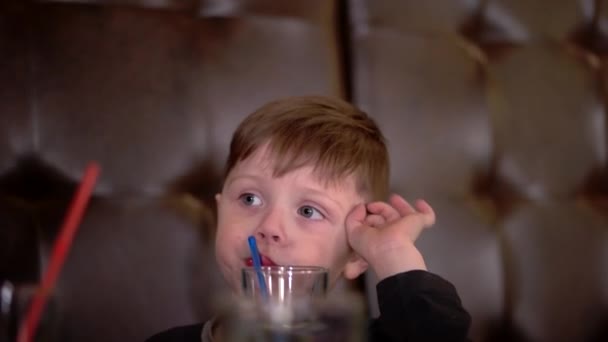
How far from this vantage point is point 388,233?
3.38ft

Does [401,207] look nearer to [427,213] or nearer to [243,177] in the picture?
[427,213]

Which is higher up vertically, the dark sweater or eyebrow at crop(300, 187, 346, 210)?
eyebrow at crop(300, 187, 346, 210)

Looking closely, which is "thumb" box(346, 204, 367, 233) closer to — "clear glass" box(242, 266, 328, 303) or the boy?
the boy

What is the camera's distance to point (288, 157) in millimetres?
1047

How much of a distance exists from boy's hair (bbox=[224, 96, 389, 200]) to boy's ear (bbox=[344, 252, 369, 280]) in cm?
8

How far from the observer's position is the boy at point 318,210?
1.00 metres

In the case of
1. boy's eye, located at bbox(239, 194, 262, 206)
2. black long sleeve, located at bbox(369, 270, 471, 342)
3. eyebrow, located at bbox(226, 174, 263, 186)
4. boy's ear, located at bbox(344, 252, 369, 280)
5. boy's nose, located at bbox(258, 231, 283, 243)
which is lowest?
boy's ear, located at bbox(344, 252, 369, 280)

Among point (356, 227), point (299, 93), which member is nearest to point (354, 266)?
point (356, 227)

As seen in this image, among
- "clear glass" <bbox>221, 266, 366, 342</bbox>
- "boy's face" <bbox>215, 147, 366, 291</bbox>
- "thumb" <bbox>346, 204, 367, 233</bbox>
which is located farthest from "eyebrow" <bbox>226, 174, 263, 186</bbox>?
"clear glass" <bbox>221, 266, 366, 342</bbox>

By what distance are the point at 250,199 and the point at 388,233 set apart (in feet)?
0.54

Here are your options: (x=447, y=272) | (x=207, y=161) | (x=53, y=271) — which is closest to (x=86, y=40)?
(x=207, y=161)

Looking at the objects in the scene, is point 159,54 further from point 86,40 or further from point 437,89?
point 437,89

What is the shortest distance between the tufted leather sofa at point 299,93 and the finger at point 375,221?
32 centimetres

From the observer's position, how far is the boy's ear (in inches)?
44.4
